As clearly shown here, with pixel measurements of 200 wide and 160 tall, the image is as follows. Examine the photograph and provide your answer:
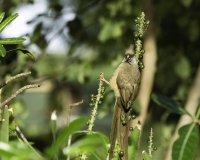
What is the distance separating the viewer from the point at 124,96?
1333mm

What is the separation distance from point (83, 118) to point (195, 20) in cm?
306

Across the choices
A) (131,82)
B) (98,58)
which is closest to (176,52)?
(98,58)

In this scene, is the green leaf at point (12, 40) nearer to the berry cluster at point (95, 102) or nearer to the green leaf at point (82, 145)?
the berry cluster at point (95, 102)

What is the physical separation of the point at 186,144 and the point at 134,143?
0.47 ft

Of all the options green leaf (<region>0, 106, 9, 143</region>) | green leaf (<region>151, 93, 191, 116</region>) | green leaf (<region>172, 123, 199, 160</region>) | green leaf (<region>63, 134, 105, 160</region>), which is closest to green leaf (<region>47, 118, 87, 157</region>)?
green leaf (<region>63, 134, 105, 160</region>)

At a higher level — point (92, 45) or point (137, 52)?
point (92, 45)

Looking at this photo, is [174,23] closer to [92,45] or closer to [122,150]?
[92,45]

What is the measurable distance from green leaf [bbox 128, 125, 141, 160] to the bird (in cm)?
7

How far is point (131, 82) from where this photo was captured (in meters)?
1.38

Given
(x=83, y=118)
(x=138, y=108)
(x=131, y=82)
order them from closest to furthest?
(x=83, y=118), (x=131, y=82), (x=138, y=108)

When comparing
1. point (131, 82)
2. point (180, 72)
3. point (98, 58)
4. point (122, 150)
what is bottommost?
point (122, 150)

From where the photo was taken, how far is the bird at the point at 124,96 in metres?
1.17

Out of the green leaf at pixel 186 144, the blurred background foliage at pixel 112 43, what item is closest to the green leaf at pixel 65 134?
the green leaf at pixel 186 144

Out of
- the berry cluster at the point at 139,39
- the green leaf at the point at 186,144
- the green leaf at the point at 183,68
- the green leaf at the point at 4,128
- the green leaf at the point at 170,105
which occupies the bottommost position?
the green leaf at the point at 186,144
